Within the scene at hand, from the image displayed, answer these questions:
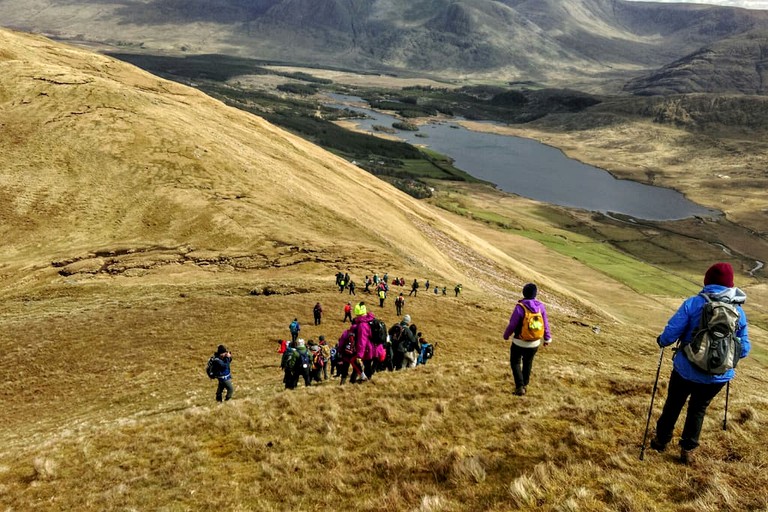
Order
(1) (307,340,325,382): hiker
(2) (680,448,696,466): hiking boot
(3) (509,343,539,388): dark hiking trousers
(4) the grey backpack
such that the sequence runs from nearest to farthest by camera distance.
→ (4) the grey backpack, (2) (680,448,696,466): hiking boot, (3) (509,343,539,388): dark hiking trousers, (1) (307,340,325,382): hiker

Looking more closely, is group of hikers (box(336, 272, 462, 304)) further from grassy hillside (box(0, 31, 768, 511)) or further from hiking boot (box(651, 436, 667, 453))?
hiking boot (box(651, 436, 667, 453))

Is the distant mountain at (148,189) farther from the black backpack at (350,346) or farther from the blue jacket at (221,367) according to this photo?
the black backpack at (350,346)

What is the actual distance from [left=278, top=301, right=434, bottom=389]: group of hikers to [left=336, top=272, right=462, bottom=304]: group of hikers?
1132cm

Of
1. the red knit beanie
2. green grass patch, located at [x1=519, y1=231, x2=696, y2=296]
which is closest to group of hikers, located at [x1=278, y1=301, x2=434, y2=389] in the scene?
the red knit beanie

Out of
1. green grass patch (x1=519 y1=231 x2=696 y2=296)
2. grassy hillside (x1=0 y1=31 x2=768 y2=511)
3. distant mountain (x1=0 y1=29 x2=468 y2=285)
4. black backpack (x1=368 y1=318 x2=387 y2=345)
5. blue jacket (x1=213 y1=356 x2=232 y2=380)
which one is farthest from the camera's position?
green grass patch (x1=519 y1=231 x2=696 y2=296)

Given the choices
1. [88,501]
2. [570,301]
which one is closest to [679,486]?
[88,501]

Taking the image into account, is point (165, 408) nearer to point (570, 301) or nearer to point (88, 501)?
point (88, 501)

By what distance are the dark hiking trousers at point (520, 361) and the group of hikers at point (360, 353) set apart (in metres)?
5.65

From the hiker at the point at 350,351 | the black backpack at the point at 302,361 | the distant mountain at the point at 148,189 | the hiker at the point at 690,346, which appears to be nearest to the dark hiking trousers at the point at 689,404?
the hiker at the point at 690,346

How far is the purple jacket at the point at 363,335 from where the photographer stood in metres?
16.5

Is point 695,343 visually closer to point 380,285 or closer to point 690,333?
point 690,333

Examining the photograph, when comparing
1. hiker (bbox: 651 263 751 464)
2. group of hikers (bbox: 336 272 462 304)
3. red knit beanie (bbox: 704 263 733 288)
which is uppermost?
red knit beanie (bbox: 704 263 733 288)

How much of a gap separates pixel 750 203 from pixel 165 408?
799ft

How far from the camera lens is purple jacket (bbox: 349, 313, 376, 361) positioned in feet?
54.2
